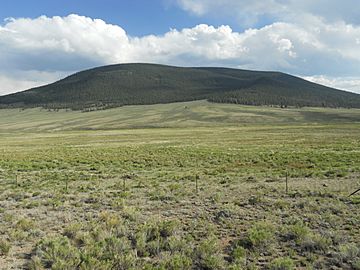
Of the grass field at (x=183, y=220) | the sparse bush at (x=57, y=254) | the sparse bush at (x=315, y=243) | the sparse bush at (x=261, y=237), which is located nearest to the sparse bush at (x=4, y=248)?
the grass field at (x=183, y=220)

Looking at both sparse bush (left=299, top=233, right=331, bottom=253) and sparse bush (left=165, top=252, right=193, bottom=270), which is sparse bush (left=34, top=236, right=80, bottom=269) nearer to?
sparse bush (left=165, top=252, right=193, bottom=270)

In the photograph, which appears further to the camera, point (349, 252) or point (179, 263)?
point (349, 252)

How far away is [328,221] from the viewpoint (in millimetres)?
12203

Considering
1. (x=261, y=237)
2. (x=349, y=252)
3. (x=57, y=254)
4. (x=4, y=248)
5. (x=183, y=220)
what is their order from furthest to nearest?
1. (x=183, y=220)
2. (x=261, y=237)
3. (x=4, y=248)
4. (x=57, y=254)
5. (x=349, y=252)

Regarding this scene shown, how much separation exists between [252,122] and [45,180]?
118m

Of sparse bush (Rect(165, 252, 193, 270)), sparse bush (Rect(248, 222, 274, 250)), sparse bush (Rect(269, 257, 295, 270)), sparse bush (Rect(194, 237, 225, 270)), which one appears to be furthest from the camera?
sparse bush (Rect(248, 222, 274, 250))

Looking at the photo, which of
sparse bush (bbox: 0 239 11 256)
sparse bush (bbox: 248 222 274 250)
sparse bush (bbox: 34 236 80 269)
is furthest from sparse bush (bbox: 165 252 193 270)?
sparse bush (bbox: 0 239 11 256)

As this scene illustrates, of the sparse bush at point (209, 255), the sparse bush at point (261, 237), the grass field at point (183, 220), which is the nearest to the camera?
the sparse bush at point (209, 255)

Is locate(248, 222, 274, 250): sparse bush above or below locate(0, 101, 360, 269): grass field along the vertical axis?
above

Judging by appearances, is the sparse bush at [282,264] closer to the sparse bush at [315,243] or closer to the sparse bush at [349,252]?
the sparse bush at [315,243]

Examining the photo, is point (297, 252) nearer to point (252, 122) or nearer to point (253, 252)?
point (253, 252)

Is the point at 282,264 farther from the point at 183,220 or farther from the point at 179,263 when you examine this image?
the point at 183,220

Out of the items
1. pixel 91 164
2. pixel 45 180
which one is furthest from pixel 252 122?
pixel 45 180

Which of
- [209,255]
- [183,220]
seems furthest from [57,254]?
[183,220]
